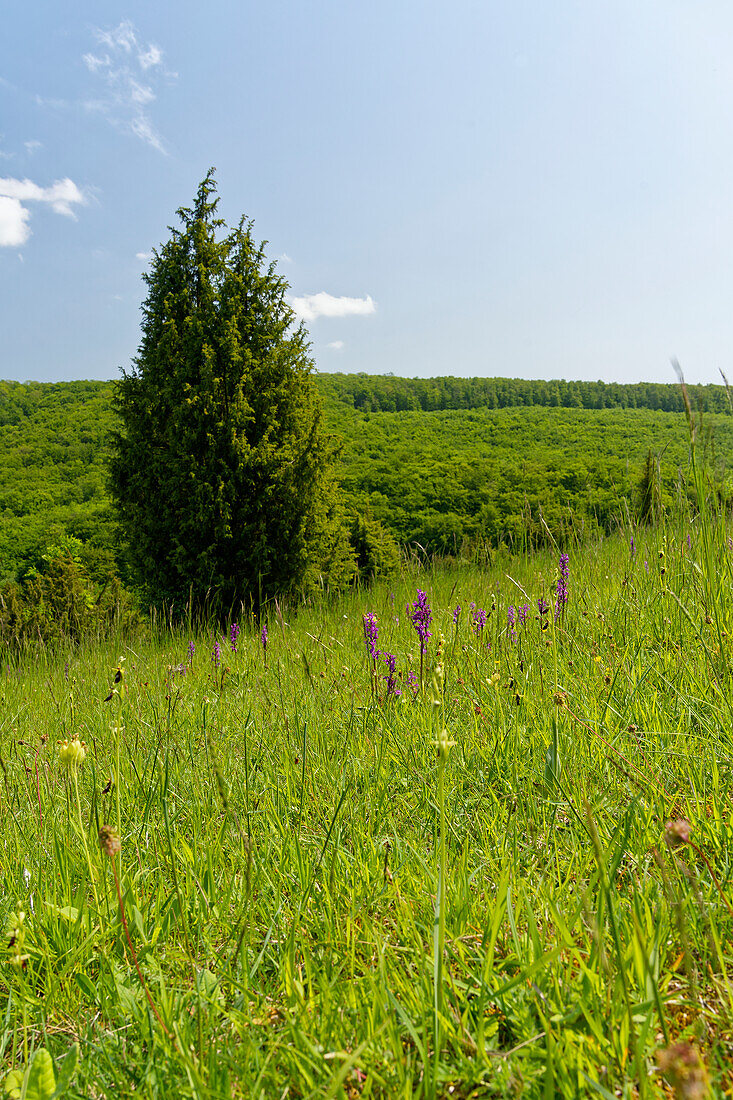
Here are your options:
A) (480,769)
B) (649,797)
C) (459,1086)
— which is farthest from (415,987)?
(480,769)

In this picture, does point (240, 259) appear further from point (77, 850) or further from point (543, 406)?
point (543, 406)

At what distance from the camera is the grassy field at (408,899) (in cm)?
87

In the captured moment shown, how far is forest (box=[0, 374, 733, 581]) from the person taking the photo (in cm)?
2822

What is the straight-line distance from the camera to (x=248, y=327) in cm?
A: 1084

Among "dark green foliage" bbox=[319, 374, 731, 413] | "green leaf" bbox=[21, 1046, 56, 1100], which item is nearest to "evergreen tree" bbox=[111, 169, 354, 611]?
"green leaf" bbox=[21, 1046, 56, 1100]

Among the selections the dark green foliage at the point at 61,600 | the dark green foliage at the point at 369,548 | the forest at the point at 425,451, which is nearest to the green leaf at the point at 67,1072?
the dark green foliage at the point at 61,600

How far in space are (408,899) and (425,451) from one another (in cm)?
3795

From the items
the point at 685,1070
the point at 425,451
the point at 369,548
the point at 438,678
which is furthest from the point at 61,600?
the point at 425,451

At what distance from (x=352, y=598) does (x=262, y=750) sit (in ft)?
17.1

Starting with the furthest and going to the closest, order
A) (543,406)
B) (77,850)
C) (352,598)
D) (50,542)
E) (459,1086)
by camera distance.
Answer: (543,406)
(50,542)
(352,598)
(77,850)
(459,1086)

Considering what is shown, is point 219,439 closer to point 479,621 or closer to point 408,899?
point 479,621

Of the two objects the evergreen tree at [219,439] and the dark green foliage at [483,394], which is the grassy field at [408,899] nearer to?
the evergreen tree at [219,439]

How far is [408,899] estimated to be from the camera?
1269 mm

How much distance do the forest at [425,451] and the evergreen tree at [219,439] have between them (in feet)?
3.95
